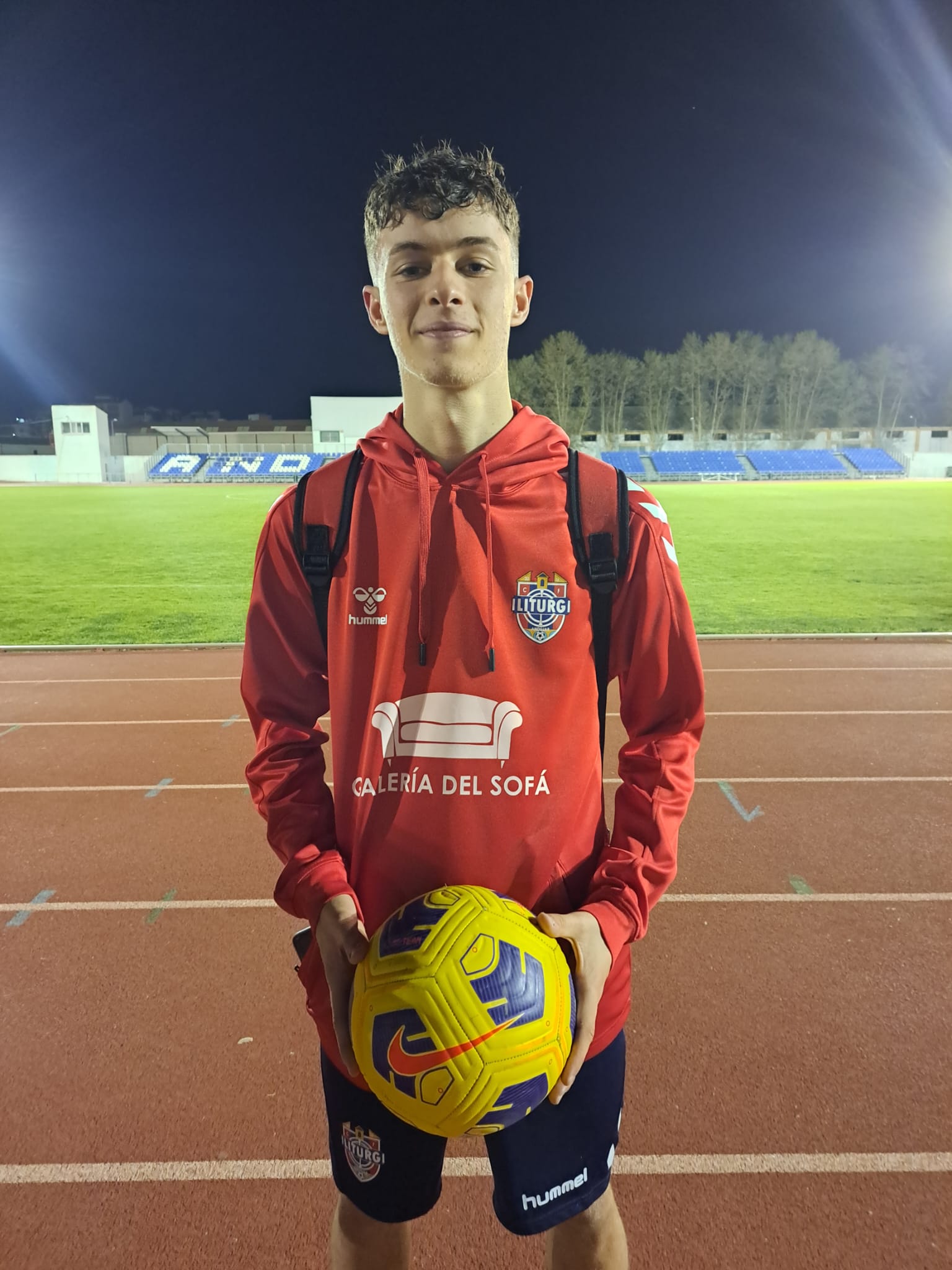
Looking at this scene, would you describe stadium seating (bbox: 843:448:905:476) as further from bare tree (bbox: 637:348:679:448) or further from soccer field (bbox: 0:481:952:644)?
soccer field (bbox: 0:481:952:644)

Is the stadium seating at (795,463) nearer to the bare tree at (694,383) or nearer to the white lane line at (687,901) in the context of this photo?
the bare tree at (694,383)

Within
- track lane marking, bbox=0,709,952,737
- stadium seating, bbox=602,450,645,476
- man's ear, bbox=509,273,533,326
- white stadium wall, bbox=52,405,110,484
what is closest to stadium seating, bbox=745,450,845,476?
stadium seating, bbox=602,450,645,476

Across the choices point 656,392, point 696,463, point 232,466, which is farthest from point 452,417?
point 232,466

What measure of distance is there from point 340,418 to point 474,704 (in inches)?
1835

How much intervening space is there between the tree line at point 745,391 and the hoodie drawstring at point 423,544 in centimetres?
3850

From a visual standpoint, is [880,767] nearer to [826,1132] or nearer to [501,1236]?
[826,1132]

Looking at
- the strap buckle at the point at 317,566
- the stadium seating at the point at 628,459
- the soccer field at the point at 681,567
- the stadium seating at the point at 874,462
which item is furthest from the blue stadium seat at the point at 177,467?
the strap buckle at the point at 317,566

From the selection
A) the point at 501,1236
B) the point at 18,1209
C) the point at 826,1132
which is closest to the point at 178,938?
the point at 18,1209

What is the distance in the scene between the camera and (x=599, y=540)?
53.5 inches

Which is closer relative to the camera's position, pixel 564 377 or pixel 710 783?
pixel 710 783

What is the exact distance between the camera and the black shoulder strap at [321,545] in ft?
4.56

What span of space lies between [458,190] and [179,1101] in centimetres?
266

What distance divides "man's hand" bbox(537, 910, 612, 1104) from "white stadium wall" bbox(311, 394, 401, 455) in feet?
148

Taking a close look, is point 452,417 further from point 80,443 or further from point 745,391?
point 745,391
